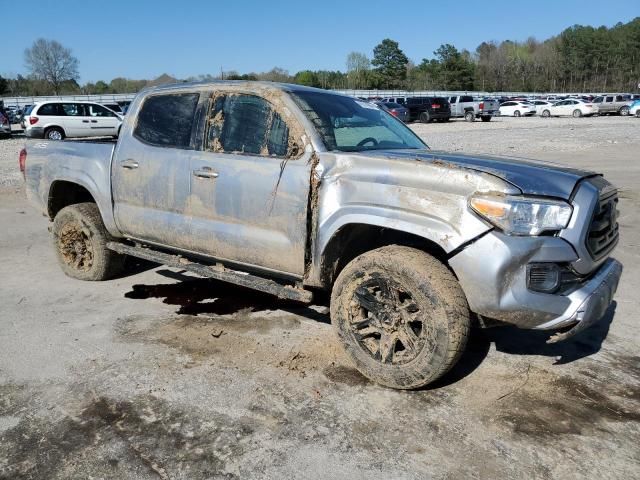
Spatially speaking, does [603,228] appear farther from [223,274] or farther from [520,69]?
[520,69]

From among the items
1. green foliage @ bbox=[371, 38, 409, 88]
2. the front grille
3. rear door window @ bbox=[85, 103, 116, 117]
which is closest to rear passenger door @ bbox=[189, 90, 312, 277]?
the front grille

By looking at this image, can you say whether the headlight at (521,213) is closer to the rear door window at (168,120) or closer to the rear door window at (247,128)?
the rear door window at (247,128)

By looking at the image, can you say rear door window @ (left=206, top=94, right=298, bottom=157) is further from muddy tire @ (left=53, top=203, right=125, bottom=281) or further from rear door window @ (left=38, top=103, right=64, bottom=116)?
rear door window @ (left=38, top=103, right=64, bottom=116)

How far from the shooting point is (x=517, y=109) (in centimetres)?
4703

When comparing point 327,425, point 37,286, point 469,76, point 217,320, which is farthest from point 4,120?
point 469,76

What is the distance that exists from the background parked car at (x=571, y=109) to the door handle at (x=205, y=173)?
1818 inches

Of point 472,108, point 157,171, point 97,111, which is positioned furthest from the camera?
point 472,108

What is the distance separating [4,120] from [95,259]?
24.3 meters

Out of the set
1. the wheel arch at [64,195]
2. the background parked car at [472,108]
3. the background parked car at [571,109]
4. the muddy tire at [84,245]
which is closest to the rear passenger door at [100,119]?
the wheel arch at [64,195]

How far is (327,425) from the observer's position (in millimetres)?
3008

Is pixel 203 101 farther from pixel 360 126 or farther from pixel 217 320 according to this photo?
pixel 217 320

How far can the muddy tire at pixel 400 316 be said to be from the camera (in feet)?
10.1

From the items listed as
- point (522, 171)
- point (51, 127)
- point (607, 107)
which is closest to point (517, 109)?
point (607, 107)

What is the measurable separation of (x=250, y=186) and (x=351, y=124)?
0.92 meters
